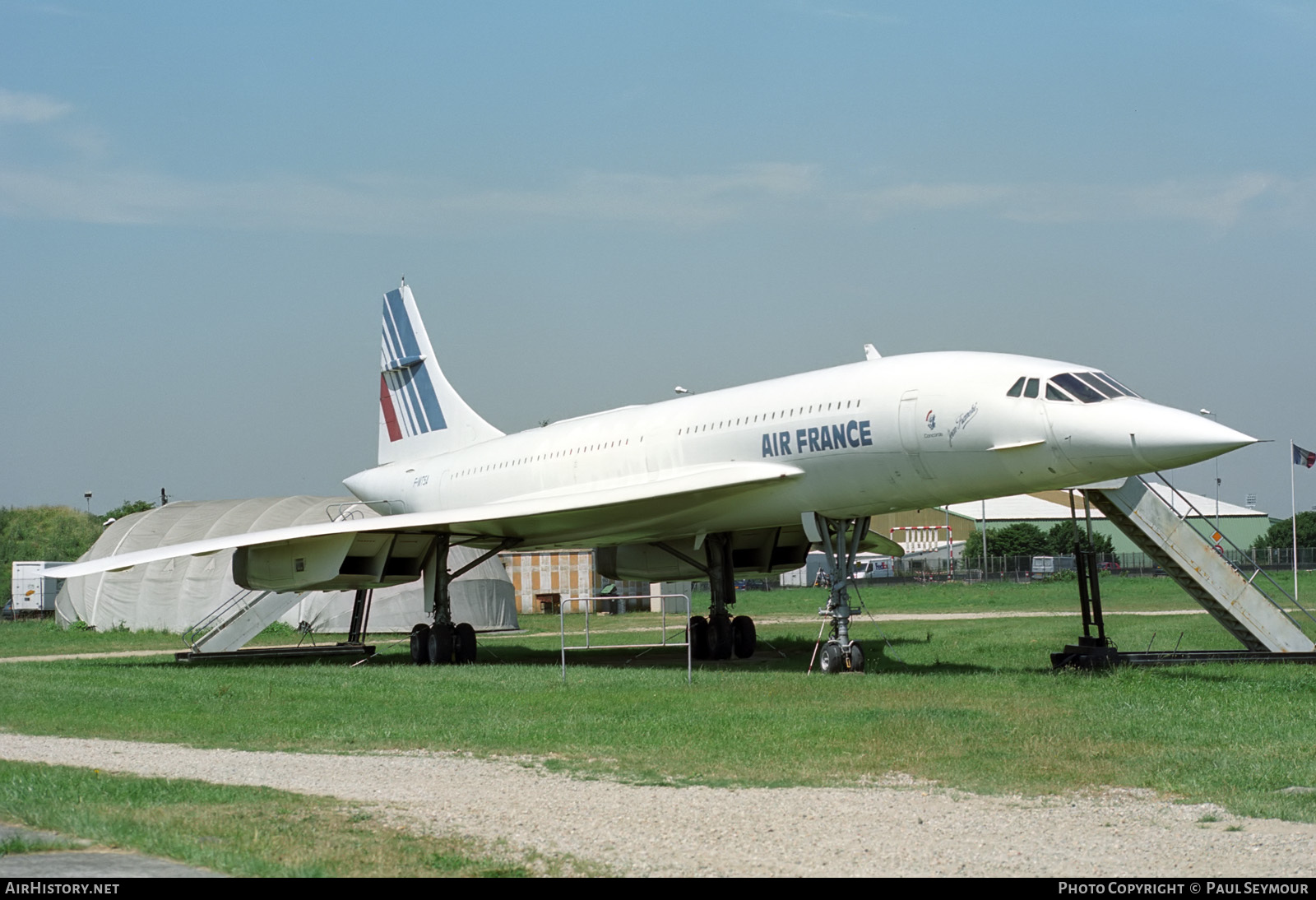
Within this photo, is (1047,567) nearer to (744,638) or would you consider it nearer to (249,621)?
(744,638)

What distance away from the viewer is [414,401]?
26.3m

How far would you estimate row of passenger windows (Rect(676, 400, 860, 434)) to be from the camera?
53.3ft

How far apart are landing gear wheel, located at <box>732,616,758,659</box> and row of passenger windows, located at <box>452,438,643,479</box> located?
3604 millimetres

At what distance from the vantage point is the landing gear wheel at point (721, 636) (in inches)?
834

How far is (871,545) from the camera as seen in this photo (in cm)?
2408

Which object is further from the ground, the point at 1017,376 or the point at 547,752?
the point at 1017,376

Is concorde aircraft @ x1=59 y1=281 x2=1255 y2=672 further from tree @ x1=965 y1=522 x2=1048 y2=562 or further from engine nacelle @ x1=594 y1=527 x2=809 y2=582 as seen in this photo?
tree @ x1=965 y1=522 x2=1048 y2=562

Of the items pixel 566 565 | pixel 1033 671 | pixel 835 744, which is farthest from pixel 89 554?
pixel 835 744

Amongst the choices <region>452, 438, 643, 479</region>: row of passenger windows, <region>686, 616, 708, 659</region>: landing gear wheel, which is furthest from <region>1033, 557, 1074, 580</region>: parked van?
<region>452, 438, 643, 479</region>: row of passenger windows

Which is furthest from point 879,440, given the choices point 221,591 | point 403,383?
point 221,591

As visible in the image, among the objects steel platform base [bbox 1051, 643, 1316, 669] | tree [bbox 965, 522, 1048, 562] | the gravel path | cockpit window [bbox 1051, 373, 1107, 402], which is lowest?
the gravel path

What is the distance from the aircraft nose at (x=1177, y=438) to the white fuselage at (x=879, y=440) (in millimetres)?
12
